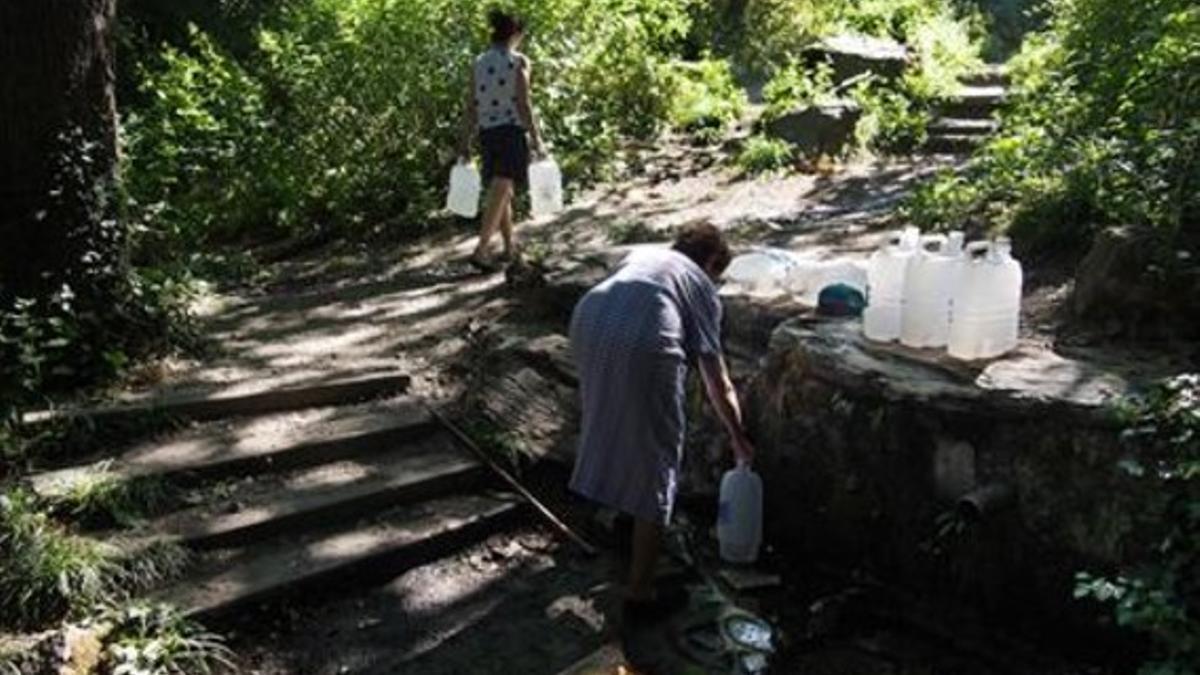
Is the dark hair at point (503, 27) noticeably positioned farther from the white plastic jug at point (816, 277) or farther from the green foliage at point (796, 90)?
the green foliage at point (796, 90)

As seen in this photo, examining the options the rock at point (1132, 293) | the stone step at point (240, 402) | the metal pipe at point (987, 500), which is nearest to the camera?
the metal pipe at point (987, 500)

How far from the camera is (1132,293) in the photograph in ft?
16.6

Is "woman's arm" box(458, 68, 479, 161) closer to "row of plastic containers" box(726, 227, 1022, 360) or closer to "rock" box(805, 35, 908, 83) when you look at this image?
"row of plastic containers" box(726, 227, 1022, 360)

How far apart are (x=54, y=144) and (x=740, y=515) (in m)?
3.75

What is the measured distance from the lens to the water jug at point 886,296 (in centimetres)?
525

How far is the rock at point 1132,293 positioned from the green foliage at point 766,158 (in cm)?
695

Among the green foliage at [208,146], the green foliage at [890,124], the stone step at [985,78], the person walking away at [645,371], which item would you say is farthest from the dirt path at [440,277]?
the stone step at [985,78]

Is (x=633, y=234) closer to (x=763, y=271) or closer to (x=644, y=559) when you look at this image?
(x=763, y=271)

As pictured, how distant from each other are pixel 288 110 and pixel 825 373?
26.0 feet

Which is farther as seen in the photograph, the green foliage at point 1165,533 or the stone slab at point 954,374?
the stone slab at point 954,374

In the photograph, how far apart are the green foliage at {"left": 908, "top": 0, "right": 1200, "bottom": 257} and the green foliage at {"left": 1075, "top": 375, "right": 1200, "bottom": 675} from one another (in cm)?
126

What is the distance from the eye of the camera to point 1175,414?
3959mm

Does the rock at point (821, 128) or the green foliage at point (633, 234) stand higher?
the rock at point (821, 128)

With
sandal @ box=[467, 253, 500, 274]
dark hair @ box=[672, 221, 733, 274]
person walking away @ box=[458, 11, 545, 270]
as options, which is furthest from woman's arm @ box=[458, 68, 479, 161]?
dark hair @ box=[672, 221, 733, 274]
